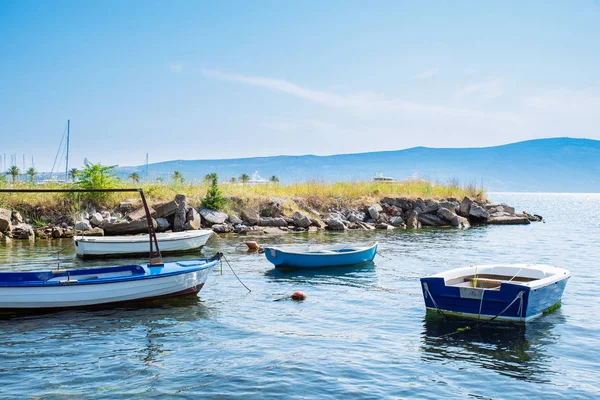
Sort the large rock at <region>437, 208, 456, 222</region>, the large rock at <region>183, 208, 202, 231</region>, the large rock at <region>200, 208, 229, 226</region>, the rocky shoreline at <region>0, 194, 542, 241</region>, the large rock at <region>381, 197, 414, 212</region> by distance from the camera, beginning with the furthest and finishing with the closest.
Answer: the large rock at <region>381, 197, 414, 212</region>
the large rock at <region>437, 208, 456, 222</region>
the large rock at <region>200, 208, 229, 226</region>
the large rock at <region>183, 208, 202, 231</region>
the rocky shoreline at <region>0, 194, 542, 241</region>

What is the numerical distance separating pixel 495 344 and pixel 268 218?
2454 centimetres

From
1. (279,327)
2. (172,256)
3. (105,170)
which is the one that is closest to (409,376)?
(279,327)

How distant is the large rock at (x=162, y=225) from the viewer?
30.4 meters

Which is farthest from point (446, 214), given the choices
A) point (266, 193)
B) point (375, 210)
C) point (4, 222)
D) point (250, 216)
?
point (4, 222)

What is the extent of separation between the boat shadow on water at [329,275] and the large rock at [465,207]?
23914mm

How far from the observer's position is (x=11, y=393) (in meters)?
8.41

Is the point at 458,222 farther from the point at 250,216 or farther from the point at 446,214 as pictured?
the point at 250,216

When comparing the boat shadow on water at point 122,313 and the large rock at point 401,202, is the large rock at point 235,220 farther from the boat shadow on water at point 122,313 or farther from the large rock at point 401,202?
the boat shadow on water at point 122,313

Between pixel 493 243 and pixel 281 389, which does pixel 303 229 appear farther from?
pixel 281 389

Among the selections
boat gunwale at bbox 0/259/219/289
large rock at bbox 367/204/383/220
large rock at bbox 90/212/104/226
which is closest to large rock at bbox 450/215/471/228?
large rock at bbox 367/204/383/220

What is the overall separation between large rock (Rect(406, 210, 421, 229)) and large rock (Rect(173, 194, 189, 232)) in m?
15.9

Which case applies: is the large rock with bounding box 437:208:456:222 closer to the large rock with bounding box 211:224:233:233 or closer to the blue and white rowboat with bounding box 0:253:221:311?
the large rock with bounding box 211:224:233:233

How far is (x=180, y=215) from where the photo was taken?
1222 inches

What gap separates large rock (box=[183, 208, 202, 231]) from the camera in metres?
30.3
